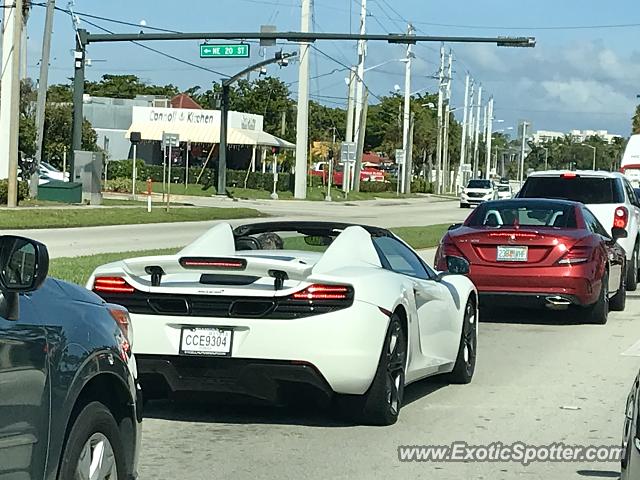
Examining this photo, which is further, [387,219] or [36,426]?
[387,219]

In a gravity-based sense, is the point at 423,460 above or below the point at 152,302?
below

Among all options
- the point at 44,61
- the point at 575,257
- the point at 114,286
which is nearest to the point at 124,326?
the point at 114,286

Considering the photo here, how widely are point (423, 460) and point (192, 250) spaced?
8.81 ft

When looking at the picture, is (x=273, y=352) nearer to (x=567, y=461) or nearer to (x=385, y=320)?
(x=385, y=320)

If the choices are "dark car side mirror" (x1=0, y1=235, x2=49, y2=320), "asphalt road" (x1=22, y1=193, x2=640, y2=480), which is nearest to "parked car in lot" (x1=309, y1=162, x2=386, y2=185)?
"asphalt road" (x1=22, y1=193, x2=640, y2=480)

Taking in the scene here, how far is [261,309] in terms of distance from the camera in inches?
313

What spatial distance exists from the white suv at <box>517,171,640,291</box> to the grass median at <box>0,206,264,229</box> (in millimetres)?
15291

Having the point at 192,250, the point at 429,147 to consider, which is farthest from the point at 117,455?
the point at 429,147

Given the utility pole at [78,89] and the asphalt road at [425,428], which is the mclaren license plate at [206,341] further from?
the utility pole at [78,89]

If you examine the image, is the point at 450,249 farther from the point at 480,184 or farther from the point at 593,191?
Result: the point at 480,184

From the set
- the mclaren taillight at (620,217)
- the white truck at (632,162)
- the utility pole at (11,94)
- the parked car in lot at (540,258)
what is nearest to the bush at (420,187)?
the white truck at (632,162)

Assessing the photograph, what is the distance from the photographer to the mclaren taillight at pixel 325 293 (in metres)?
7.91

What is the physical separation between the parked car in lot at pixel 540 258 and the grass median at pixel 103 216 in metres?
18.2

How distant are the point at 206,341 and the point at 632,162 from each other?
3322cm
